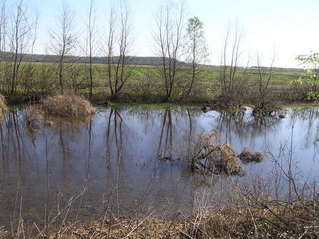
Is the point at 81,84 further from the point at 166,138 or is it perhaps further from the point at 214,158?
the point at 214,158

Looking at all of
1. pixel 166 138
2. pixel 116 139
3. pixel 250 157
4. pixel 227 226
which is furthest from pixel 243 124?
pixel 227 226

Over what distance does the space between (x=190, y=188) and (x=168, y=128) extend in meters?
7.96

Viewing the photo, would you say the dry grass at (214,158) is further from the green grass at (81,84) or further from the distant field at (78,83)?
the distant field at (78,83)

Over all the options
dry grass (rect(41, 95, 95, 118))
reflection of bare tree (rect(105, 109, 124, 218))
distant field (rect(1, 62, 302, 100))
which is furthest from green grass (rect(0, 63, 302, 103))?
reflection of bare tree (rect(105, 109, 124, 218))

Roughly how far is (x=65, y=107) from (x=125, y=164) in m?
9.67

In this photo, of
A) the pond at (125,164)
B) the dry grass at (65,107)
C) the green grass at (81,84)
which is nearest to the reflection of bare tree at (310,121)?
the pond at (125,164)

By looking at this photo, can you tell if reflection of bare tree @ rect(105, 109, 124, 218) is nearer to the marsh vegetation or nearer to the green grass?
the marsh vegetation

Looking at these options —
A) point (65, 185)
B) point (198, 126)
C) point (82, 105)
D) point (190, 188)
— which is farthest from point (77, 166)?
point (82, 105)

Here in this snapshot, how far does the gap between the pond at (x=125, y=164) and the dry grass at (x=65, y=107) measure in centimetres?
137

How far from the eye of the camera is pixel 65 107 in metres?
17.7

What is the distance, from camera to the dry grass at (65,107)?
1762cm

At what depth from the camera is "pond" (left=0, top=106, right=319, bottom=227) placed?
6.48m

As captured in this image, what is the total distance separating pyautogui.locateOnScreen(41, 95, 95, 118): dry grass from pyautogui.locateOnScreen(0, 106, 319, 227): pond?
1365mm

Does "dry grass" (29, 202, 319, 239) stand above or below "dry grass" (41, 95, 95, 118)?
below
